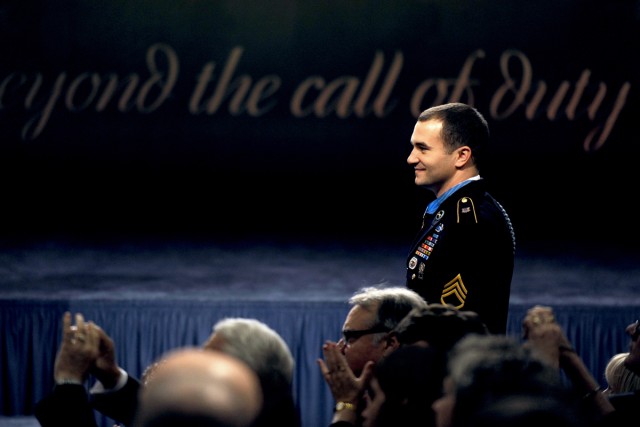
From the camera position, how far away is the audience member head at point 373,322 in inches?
93.2

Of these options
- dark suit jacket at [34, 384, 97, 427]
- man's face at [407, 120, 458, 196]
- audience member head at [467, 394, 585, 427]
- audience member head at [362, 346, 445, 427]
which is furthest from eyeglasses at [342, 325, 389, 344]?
audience member head at [467, 394, 585, 427]

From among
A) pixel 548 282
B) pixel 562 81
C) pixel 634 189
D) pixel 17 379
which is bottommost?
pixel 17 379

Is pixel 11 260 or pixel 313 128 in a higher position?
pixel 313 128

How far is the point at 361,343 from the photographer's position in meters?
2.38

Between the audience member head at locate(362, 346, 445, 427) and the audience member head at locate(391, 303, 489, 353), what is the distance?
5.7 inches

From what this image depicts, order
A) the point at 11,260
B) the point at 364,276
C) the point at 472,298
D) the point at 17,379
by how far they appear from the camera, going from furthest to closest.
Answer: the point at 11,260
the point at 364,276
the point at 17,379
the point at 472,298

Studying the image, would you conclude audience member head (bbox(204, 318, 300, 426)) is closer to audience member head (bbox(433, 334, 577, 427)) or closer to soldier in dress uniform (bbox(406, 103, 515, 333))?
audience member head (bbox(433, 334, 577, 427))

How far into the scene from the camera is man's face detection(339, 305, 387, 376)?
7.76 feet

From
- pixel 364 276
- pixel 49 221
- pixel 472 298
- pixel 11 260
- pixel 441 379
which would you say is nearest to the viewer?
pixel 441 379

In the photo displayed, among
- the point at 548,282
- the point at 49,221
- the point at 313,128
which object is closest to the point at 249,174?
the point at 313,128

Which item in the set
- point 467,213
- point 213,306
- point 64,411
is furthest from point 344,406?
point 213,306

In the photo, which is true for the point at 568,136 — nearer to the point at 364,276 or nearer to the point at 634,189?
the point at 634,189

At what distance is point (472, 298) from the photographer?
2582mm

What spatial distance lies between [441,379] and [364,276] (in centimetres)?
356
